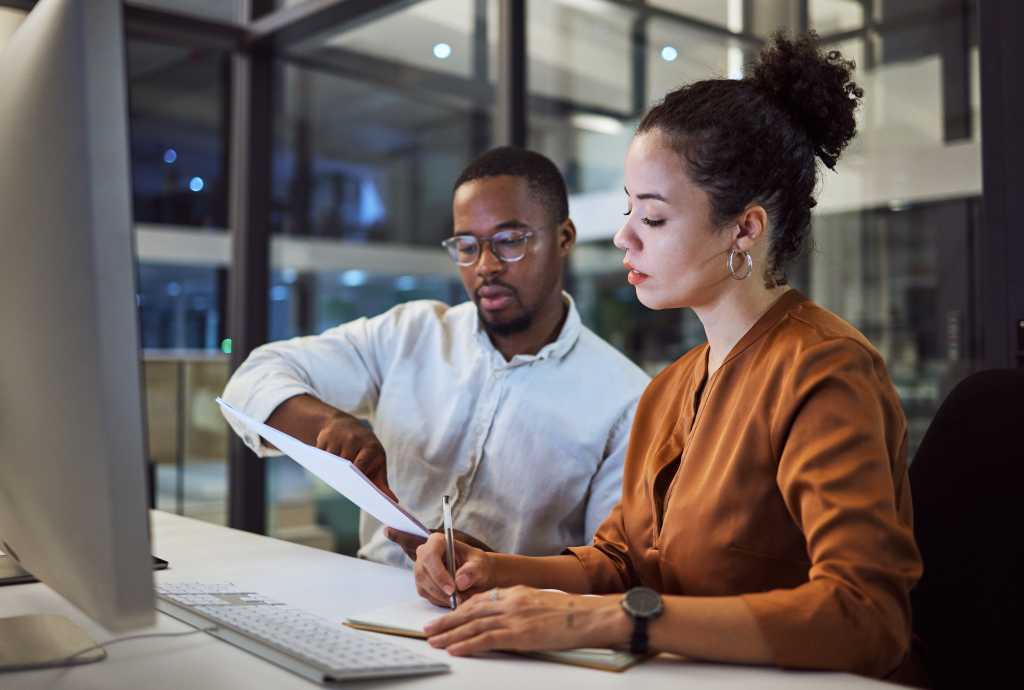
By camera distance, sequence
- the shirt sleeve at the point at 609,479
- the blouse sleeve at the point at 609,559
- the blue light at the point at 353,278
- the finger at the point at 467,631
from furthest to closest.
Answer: the blue light at the point at 353,278 → the shirt sleeve at the point at 609,479 → the blouse sleeve at the point at 609,559 → the finger at the point at 467,631

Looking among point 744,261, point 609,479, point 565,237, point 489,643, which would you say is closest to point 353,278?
point 565,237

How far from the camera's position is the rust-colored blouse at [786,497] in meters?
0.98

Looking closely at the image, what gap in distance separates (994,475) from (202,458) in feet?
9.28

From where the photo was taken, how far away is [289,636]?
1035 mm

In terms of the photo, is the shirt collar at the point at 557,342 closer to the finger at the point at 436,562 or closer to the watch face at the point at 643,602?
the finger at the point at 436,562

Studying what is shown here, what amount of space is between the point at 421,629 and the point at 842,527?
0.48 m

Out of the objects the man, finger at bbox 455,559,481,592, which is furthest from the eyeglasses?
finger at bbox 455,559,481,592

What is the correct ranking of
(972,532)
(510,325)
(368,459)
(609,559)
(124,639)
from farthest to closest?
(510,325), (368,459), (609,559), (972,532), (124,639)

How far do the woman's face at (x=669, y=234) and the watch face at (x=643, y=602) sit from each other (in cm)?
43

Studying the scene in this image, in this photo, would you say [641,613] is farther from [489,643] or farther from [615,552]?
[615,552]

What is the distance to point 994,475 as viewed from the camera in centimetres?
124

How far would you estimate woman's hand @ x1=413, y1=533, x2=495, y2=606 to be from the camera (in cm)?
125

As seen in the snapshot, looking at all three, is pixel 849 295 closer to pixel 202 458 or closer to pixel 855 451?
pixel 855 451

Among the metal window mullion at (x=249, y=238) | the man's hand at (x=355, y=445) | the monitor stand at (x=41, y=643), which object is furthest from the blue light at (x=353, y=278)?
the monitor stand at (x=41, y=643)
